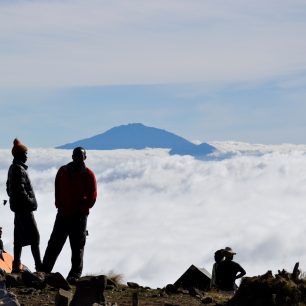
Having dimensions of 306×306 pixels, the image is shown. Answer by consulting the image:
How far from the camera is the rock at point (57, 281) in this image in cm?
1267

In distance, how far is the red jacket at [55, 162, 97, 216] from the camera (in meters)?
14.3

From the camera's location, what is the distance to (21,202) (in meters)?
14.8

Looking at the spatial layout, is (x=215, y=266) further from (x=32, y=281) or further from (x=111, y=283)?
(x=32, y=281)

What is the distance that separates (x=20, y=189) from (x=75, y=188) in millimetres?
1007

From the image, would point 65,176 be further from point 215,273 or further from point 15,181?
point 215,273

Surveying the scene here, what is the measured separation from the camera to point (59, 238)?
14875mm

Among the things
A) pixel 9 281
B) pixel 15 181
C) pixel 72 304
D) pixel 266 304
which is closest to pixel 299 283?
pixel 266 304

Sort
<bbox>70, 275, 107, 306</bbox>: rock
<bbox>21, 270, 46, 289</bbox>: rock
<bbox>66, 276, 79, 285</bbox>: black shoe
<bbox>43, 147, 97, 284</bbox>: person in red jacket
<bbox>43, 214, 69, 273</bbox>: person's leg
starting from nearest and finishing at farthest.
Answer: <bbox>70, 275, 107, 306</bbox>: rock, <bbox>21, 270, 46, 289</bbox>: rock, <bbox>66, 276, 79, 285</bbox>: black shoe, <bbox>43, 147, 97, 284</bbox>: person in red jacket, <bbox>43, 214, 69, 273</bbox>: person's leg

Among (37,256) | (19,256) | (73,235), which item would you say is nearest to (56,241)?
(73,235)

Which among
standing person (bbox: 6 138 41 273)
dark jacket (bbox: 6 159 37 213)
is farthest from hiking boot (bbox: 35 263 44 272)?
dark jacket (bbox: 6 159 37 213)

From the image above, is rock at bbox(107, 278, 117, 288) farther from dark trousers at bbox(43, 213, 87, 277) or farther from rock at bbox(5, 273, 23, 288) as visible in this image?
rock at bbox(5, 273, 23, 288)

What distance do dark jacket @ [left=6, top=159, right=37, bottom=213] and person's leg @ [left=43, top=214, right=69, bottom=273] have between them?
54 cm

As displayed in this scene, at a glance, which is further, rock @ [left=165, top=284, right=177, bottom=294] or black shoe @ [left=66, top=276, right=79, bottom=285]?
black shoe @ [left=66, top=276, right=79, bottom=285]

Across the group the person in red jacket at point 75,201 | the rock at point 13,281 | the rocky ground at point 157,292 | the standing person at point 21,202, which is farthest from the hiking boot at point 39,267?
the rock at point 13,281
